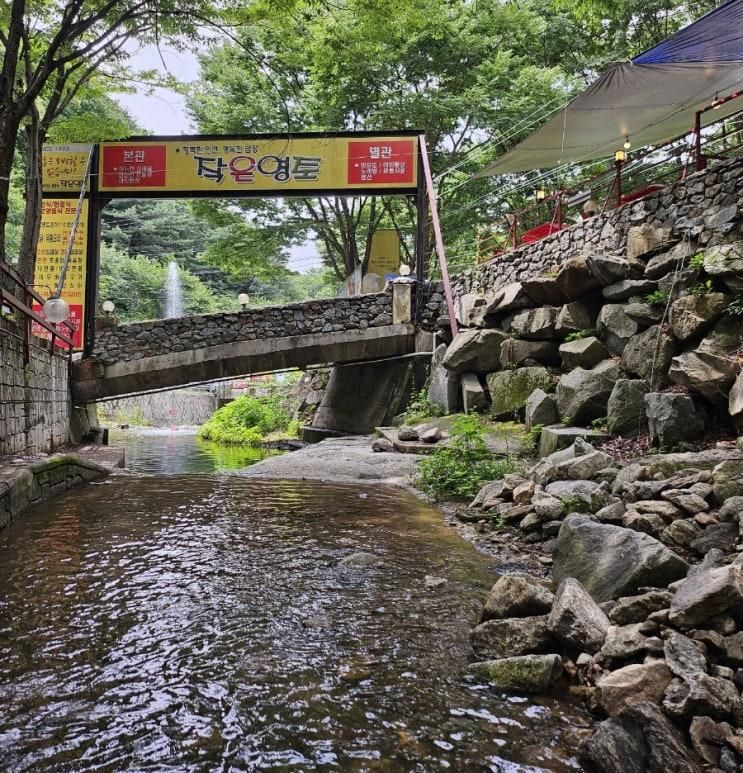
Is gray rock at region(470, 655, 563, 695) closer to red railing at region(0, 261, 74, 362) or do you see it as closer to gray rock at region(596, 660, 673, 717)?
gray rock at region(596, 660, 673, 717)

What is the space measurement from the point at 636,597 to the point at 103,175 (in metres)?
15.3

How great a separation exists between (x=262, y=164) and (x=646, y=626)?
1418 cm

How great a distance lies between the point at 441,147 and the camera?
1817 centimetres

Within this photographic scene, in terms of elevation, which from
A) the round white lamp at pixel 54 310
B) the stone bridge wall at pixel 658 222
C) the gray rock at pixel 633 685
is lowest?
the gray rock at pixel 633 685

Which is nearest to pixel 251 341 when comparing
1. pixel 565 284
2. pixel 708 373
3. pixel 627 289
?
pixel 565 284

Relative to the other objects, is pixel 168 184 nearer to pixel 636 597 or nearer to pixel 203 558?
pixel 203 558

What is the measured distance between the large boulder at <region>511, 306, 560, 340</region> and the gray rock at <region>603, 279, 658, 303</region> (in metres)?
1.18

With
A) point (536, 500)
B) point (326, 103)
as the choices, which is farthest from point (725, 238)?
point (326, 103)

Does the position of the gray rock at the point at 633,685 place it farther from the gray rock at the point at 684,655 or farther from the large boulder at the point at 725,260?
the large boulder at the point at 725,260

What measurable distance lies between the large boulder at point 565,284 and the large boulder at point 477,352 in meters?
1.13

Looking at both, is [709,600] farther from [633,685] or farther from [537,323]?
[537,323]

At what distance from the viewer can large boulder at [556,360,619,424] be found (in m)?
7.89

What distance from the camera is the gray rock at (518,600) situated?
3080 mm

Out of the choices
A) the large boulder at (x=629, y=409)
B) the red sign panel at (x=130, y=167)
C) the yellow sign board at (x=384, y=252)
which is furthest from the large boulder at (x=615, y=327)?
the red sign panel at (x=130, y=167)
